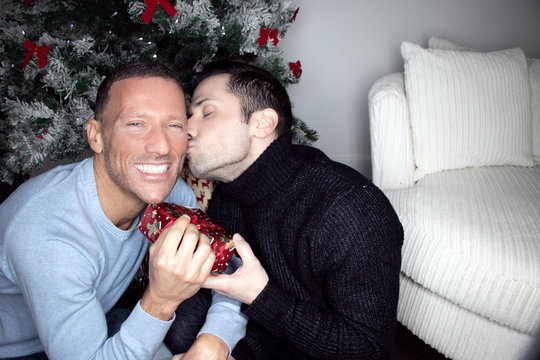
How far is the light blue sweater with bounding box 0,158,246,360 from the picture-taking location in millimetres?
790

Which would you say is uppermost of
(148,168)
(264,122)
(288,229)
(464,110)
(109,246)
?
(464,110)

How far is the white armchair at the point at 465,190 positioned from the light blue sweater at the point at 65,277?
2.34 ft

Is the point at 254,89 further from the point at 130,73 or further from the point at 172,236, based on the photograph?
the point at 172,236

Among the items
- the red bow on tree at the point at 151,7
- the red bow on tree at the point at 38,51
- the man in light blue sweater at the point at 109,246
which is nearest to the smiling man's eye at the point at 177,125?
the man in light blue sweater at the point at 109,246

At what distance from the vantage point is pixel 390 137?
1648 millimetres

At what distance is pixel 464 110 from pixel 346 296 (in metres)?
1.20

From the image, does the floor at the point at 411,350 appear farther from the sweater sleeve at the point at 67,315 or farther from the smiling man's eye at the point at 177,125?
the smiling man's eye at the point at 177,125

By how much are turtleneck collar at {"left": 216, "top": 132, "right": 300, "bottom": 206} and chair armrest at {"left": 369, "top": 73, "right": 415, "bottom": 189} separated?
0.68 meters

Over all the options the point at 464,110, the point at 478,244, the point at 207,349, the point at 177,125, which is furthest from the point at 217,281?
the point at 464,110

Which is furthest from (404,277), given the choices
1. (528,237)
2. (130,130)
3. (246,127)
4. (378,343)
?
(130,130)

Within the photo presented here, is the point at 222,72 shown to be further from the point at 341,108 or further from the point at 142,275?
the point at 341,108

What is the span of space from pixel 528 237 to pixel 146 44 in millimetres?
1456

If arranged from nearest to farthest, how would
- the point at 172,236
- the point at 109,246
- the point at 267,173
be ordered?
the point at 172,236 < the point at 109,246 < the point at 267,173

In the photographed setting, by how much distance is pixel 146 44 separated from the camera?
4.74 ft
